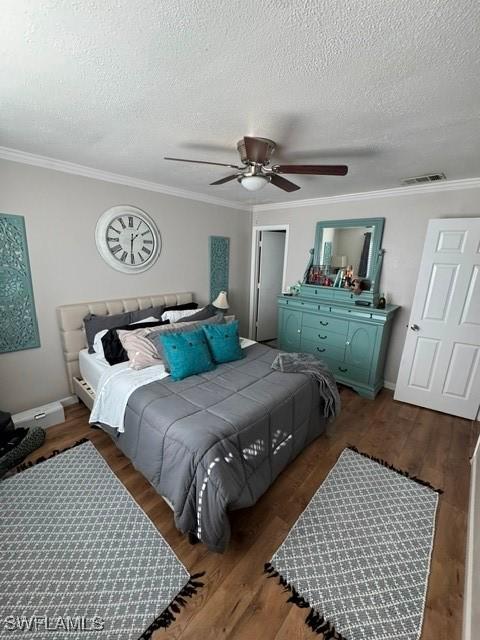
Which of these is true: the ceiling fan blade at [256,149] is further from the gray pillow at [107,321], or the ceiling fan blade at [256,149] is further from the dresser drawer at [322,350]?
the dresser drawer at [322,350]

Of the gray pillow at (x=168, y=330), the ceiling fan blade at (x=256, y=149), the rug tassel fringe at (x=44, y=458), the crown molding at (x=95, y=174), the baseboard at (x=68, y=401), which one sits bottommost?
the rug tassel fringe at (x=44, y=458)

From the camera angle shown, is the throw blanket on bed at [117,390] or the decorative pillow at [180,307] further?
the decorative pillow at [180,307]

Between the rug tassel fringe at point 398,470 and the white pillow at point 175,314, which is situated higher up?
the white pillow at point 175,314

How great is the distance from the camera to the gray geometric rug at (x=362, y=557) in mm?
1266

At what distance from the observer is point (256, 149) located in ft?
5.60

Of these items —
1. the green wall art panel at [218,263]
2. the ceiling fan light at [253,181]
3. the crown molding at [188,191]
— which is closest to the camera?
the ceiling fan light at [253,181]

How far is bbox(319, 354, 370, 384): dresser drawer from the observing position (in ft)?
10.6

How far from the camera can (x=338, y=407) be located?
7.80 ft

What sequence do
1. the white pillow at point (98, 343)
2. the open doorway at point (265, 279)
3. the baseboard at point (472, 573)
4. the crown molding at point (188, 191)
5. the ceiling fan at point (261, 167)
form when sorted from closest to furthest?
the baseboard at point (472, 573), the ceiling fan at point (261, 167), the crown molding at point (188, 191), the white pillow at point (98, 343), the open doorway at point (265, 279)

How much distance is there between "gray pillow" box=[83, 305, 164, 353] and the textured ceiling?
1511 mm

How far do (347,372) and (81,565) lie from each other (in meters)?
3.02

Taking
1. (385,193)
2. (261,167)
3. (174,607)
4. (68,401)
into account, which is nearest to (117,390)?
(68,401)

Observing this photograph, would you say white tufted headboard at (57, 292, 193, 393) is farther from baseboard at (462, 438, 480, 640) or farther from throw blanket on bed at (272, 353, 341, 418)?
baseboard at (462, 438, 480, 640)

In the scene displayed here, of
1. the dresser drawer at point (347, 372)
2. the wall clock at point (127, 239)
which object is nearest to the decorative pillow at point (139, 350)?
the wall clock at point (127, 239)
